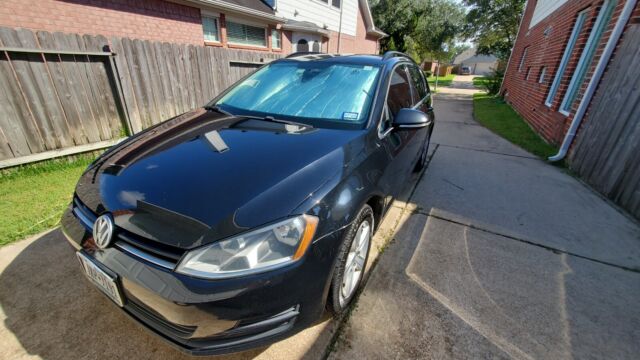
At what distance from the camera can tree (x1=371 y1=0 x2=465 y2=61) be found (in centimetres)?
2297

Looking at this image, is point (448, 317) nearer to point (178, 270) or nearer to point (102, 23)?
point (178, 270)

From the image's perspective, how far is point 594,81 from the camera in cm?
427

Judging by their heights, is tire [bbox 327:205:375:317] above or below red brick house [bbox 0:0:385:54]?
below

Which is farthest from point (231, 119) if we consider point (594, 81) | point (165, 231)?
point (594, 81)

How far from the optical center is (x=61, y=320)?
5.81ft

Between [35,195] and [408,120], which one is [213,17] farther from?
[408,120]

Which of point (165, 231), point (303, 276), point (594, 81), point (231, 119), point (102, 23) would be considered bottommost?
point (303, 276)

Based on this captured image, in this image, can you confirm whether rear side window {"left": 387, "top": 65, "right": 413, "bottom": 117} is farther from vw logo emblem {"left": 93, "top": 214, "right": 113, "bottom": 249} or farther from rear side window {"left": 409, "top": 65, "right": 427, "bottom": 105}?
vw logo emblem {"left": 93, "top": 214, "right": 113, "bottom": 249}

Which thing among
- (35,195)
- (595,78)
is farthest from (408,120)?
(595,78)

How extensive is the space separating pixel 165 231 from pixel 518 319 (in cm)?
230

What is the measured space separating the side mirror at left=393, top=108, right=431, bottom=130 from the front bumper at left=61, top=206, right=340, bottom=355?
1.24 m

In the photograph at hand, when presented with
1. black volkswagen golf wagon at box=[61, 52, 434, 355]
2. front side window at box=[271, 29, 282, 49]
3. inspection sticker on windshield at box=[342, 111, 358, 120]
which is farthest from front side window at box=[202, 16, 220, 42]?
inspection sticker on windshield at box=[342, 111, 358, 120]

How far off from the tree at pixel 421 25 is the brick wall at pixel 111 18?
2114 centimetres

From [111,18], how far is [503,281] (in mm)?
8588
